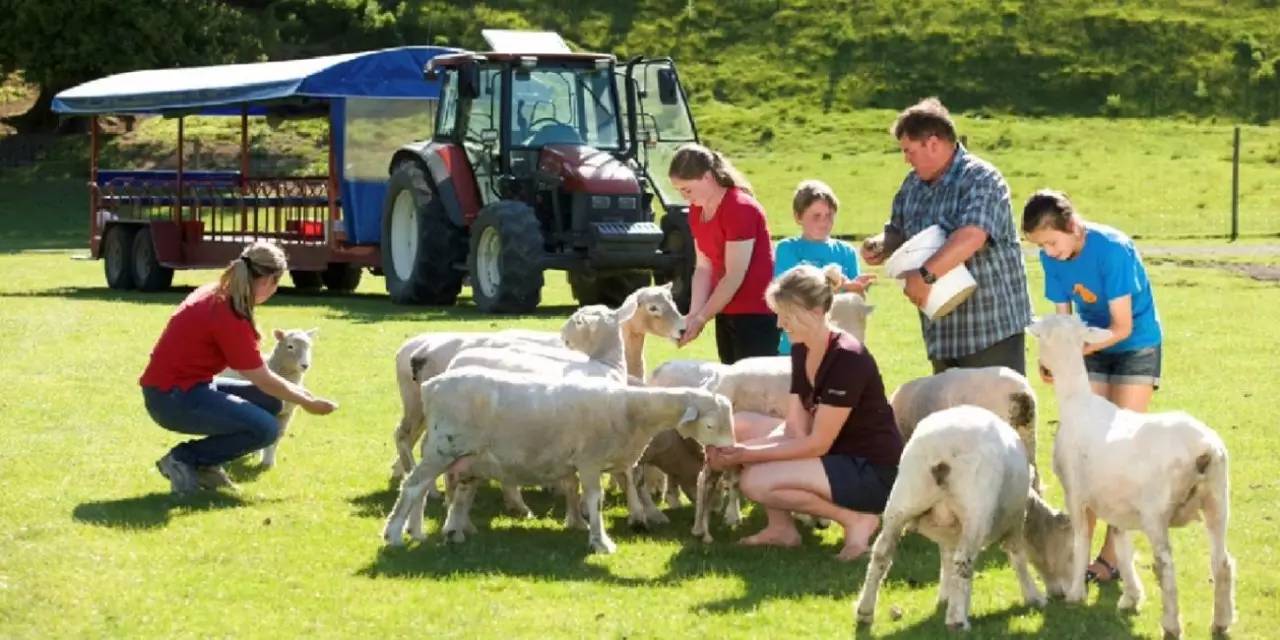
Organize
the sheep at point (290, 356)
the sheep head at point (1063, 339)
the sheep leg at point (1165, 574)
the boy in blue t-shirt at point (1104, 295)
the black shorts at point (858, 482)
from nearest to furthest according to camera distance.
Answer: the sheep leg at point (1165, 574) < the sheep head at point (1063, 339) < the boy in blue t-shirt at point (1104, 295) < the black shorts at point (858, 482) < the sheep at point (290, 356)

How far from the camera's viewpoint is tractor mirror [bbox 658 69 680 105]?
22.7 m

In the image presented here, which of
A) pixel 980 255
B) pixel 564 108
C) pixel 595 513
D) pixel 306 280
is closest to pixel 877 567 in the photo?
pixel 595 513

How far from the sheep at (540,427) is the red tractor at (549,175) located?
1226 centimetres

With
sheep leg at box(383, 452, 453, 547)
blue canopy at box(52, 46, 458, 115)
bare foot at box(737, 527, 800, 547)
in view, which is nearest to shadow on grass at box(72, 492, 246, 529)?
sheep leg at box(383, 452, 453, 547)

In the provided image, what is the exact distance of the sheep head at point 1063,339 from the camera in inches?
324

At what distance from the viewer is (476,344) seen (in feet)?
34.7

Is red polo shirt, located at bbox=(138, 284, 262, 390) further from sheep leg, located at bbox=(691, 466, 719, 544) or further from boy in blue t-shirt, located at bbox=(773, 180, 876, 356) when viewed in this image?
boy in blue t-shirt, located at bbox=(773, 180, 876, 356)

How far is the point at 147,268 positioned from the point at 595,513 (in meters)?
18.9

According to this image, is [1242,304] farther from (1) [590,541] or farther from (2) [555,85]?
(1) [590,541]

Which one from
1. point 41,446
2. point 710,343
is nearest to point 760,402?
point 41,446

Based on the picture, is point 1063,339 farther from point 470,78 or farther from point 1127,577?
point 470,78

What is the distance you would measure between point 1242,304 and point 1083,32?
1592 inches

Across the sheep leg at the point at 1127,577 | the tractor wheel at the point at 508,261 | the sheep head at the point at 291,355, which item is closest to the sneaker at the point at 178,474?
the sheep head at the point at 291,355

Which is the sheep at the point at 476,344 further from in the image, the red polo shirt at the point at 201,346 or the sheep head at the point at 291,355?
the sheep head at the point at 291,355
